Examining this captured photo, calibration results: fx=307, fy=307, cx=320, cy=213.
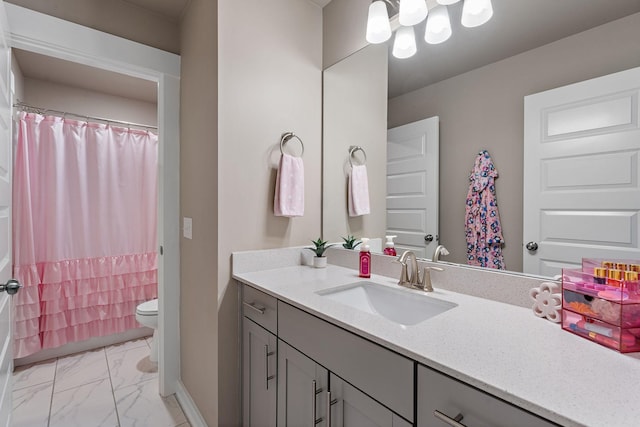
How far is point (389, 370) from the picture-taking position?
76 centimetres

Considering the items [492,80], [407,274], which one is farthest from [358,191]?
[492,80]

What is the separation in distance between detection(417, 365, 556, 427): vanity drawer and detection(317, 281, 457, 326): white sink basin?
0.44 m

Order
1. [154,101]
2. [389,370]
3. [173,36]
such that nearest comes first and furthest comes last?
1. [389,370]
2. [173,36]
3. [154,101]

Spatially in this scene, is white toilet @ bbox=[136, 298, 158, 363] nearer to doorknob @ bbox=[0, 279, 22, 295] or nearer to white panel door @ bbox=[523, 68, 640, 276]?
doorknob @ bbox=[0, 279, 22, 295]

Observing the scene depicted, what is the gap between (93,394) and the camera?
1982mm

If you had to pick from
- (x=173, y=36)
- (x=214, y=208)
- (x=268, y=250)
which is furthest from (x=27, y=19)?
(x=268, y=250)

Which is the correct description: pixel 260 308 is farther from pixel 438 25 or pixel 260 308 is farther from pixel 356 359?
pixel 438 25

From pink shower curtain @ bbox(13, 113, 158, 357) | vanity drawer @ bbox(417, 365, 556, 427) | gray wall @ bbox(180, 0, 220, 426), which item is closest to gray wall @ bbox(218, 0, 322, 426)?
gray wall @ bbox(180, 0, 220, 426)

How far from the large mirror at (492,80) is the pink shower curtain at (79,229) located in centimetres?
220

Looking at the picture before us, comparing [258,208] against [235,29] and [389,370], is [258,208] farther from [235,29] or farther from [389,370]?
[389,370]

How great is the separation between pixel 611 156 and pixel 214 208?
4.81 feet

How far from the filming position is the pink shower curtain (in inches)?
89.1

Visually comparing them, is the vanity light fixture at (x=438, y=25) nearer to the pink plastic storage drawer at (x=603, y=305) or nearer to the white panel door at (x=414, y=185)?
the white panel door at (x=414, y=185)

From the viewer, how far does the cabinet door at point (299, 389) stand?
0.98 metres
